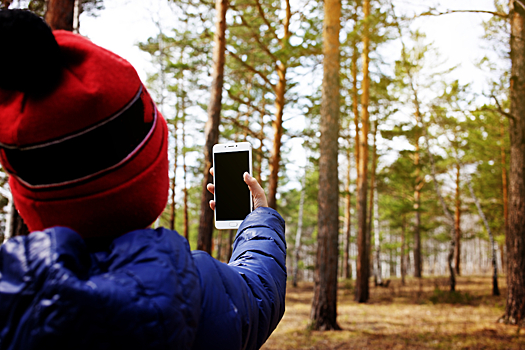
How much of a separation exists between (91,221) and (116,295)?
23 cm

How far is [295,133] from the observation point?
39.4 feet

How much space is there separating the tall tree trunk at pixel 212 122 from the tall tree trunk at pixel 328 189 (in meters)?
2.65

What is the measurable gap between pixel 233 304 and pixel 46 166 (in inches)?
21.4

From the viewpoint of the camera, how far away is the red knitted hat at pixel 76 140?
0.70 metres

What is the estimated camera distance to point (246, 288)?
0.93m

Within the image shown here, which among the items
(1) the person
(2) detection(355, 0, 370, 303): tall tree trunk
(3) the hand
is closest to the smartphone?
(3) the hand

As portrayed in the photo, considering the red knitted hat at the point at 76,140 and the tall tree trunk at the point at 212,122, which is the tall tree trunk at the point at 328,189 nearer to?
the tall tree trunk at the point at 212,122

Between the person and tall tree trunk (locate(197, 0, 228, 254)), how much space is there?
6.50 m

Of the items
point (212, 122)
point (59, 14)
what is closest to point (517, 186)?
point (212, 122)

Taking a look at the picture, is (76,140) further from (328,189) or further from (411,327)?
(411,327)

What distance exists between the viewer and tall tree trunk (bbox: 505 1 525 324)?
321 inches

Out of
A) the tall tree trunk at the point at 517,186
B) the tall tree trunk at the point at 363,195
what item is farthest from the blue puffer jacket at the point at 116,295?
the tall tree trunk at the point at 363,195

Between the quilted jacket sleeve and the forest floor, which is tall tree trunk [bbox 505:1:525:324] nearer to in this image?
the forest floor

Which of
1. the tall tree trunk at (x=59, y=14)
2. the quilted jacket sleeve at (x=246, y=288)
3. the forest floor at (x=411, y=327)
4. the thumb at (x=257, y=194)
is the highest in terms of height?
the tall tree trunk at (x=59, y=14)
